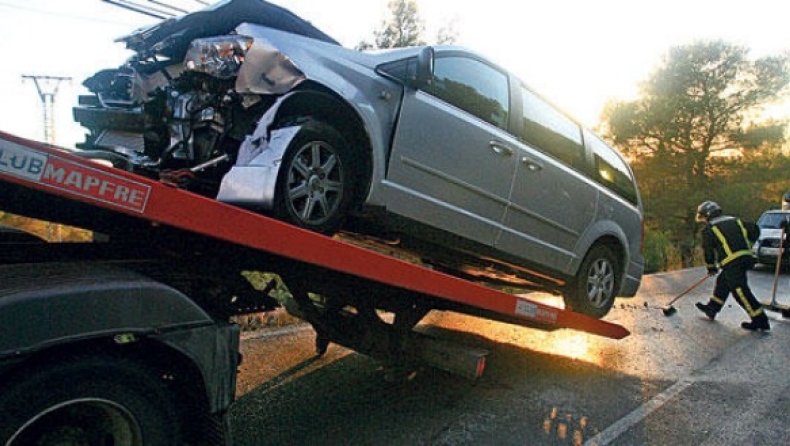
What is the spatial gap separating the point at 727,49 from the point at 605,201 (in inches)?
998

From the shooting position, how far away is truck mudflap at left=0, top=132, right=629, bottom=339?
1.70 m

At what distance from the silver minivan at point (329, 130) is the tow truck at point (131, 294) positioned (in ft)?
1.05

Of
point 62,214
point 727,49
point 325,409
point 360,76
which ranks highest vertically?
point 727,49

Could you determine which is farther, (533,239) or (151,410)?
(533,239)

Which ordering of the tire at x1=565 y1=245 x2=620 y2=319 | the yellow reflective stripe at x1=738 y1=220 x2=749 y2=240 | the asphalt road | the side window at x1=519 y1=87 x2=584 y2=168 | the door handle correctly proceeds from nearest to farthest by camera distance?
the asphalt road → the door handle → the side window at x1=519 y1=87 x2=584 y2=168 → the tire at x1=565 y1=245 x2=620 y2=319 → the yellow reflective stripe at x1=738 y1=220 x2=749 y2=240

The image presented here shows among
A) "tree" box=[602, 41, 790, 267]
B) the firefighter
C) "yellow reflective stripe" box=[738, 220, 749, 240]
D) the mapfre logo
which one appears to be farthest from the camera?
"tree" box=[602, 41, 790, 267]

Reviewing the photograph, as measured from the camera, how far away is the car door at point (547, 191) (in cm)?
388

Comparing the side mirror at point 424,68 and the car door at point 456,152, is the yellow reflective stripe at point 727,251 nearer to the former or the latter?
the car door at point 456,152

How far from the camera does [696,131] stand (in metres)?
24.6

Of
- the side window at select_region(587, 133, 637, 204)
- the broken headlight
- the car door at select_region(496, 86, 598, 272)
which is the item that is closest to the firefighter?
the side window at select_region(587, 133, 637, 204)

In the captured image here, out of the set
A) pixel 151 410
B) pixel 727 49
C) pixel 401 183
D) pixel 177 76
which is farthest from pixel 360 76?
pixel 727 49

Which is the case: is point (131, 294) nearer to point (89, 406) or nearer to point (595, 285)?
point (89, 406)

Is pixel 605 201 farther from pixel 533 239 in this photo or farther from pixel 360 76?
pixel 360 76

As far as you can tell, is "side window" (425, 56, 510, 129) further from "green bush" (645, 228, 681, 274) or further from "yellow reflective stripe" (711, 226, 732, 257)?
"green bush" (645, 228, 681, 274)
